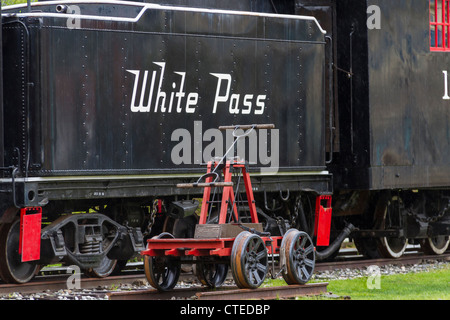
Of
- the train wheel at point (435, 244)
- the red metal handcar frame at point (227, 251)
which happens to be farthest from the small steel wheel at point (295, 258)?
the train wheel at point (435, 244)

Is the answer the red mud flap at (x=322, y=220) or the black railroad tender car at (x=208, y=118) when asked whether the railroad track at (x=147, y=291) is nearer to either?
the black railroad tender car at (x=208, y=118)

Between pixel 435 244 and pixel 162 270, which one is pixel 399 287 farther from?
pixel 435 244

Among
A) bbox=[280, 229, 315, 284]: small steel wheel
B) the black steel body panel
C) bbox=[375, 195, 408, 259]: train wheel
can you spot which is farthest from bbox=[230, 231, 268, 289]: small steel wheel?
bbox=[375, 195, 408, 259]: train wheel

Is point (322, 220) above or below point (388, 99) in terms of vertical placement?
below

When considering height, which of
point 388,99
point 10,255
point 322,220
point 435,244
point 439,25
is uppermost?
point 439,25

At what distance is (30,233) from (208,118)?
2.90 metres

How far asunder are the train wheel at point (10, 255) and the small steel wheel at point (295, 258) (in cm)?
316

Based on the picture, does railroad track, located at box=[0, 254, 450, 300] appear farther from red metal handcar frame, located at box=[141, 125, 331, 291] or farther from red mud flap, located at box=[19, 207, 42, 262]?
red mud flap, located at box=[19, 207, 42, 262]

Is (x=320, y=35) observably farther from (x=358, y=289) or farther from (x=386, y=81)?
(x=358, y=289)

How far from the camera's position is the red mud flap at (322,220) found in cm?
1432

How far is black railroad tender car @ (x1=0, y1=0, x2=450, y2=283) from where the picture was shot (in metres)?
11.5

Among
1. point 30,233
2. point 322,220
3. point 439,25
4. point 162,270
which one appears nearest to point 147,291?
point 162,270

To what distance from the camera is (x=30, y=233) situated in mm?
11266

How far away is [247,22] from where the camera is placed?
1338cm
